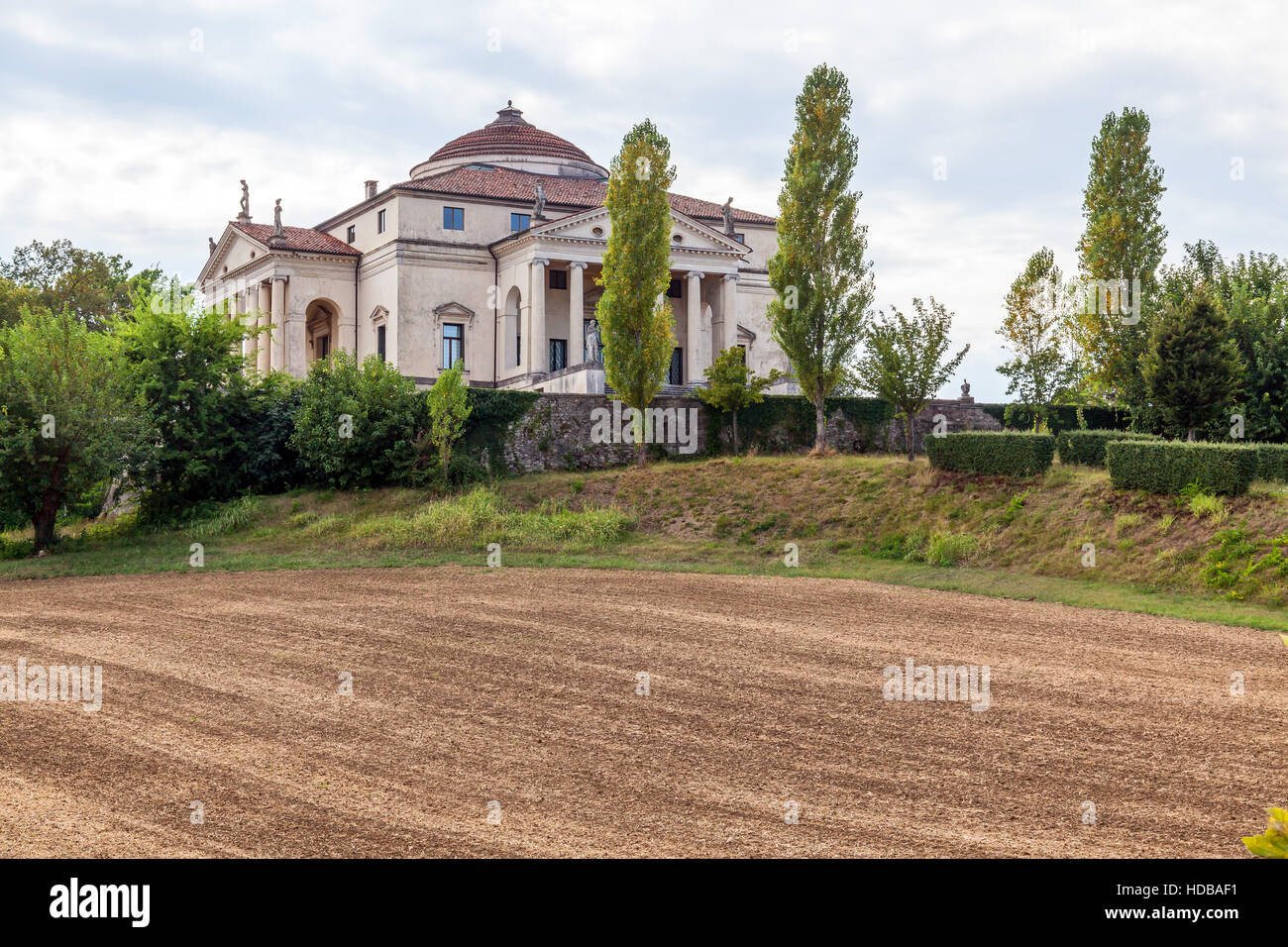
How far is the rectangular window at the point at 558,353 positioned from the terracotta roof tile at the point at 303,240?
10.9m

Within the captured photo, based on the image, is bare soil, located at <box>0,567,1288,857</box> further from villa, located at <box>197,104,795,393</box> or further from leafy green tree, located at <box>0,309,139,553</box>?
villa, located at <box>197,104,795,393</box>

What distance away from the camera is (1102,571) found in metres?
22.5

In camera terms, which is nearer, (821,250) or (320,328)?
(821,250)

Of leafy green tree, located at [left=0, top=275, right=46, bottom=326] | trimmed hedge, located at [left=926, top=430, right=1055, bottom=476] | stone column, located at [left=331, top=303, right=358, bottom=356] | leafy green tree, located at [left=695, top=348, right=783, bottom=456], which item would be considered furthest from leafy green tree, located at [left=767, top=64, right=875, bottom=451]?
leafy green tree, located at [left=0, top=275, right=46, bottom=326]

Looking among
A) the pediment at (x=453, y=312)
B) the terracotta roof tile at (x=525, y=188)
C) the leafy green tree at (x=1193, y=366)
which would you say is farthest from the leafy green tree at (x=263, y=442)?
the leafy green tree at (x=1193, y=366)

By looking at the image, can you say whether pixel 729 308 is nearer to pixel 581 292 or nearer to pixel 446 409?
pixel 581 292

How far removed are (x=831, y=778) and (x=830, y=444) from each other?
1172 inches

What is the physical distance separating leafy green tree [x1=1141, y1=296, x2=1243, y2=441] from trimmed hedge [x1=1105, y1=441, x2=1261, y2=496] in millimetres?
7474

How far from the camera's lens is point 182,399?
33.1 meters

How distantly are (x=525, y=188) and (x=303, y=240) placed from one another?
11.4 meters

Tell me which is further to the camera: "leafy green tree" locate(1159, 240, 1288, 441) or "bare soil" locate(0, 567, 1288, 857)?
"leafy green tree" locate(1159, 240, 1288, 441)

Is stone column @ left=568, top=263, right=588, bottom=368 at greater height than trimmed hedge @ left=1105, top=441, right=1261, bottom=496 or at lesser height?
greater

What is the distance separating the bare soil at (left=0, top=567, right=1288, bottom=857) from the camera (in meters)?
8.48

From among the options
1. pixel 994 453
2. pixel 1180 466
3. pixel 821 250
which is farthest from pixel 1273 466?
pixel 821 250
